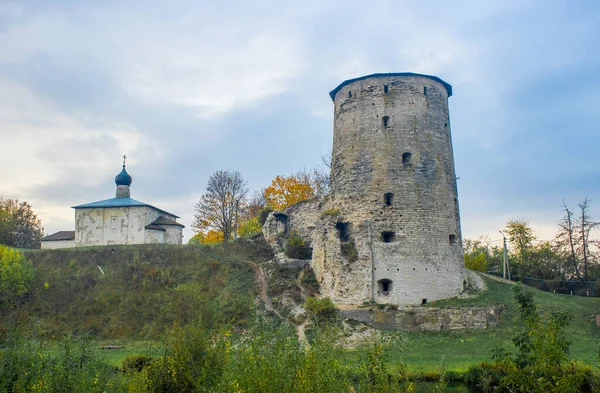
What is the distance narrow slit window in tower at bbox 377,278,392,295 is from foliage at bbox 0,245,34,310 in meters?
15.5

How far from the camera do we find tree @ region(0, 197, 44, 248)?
43375 millimetres

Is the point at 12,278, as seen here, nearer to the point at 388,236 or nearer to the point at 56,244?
the point at 56,244

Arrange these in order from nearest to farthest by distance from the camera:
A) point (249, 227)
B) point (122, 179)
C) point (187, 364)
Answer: point (187, 364), point (122, 179), point (249, 227)

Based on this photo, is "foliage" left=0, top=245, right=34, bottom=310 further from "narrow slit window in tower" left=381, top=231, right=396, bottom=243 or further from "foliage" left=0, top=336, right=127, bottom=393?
"narrow slit window in tower" left=381, top=231, right=396, bottom=243

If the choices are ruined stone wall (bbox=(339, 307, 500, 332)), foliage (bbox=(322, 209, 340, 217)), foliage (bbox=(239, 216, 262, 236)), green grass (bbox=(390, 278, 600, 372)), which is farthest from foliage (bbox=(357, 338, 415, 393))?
foliage (bbox=(239, 216, 262, 236))

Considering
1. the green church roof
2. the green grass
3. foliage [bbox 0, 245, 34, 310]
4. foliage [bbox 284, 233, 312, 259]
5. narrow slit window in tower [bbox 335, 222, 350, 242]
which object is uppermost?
the green church roof

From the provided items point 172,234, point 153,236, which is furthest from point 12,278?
point 172,234

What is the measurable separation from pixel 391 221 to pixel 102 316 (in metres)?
12.7

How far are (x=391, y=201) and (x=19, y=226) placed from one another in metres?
39.2

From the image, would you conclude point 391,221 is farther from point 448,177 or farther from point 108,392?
point 108,392

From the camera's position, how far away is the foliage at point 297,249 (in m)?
25.9

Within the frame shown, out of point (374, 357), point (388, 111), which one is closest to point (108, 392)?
point (374, 357)

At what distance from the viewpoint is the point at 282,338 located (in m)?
8.45

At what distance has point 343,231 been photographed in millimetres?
22688
